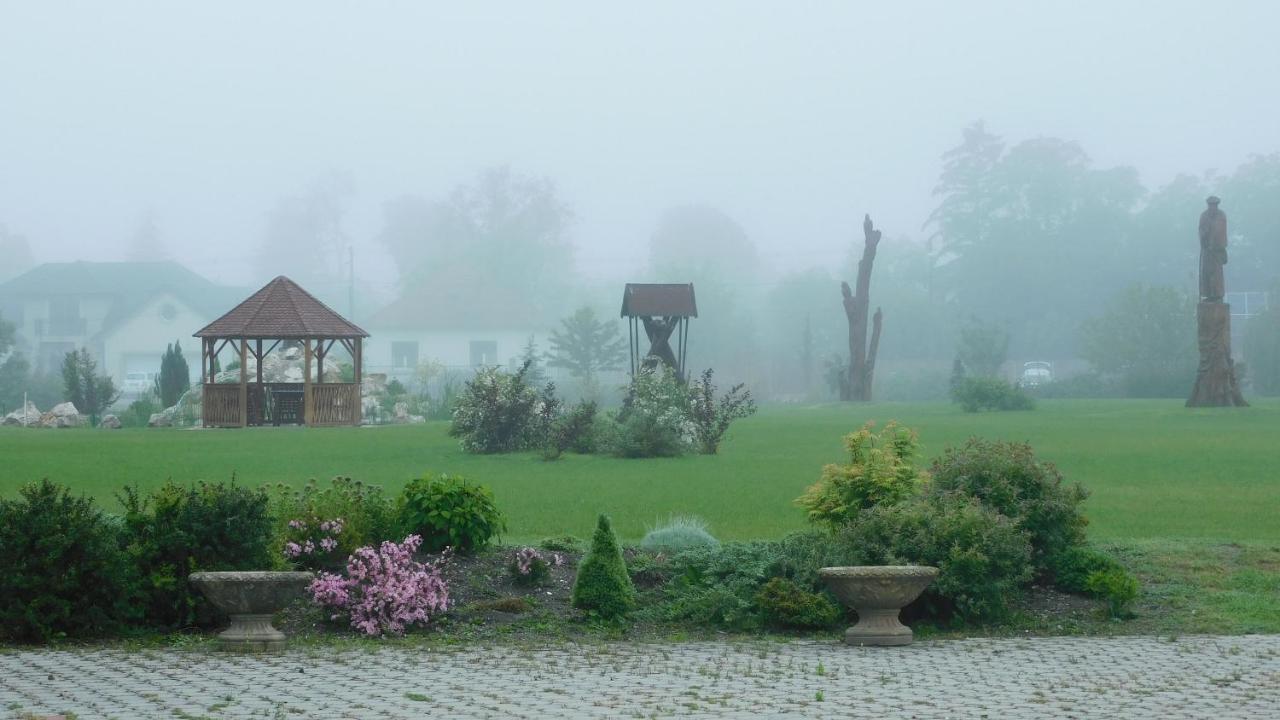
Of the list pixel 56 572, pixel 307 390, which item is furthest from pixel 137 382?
pixel 56 572

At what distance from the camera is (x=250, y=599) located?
9.12 m

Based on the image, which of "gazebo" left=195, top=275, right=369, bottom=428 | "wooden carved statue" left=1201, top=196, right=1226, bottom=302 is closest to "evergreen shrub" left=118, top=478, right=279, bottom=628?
"gazebo" left=195, top=275, right=369, bottom=428

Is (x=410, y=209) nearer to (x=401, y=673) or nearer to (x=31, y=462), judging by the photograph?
(x=31, y=462)

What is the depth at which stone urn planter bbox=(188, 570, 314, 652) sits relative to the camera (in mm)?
9055

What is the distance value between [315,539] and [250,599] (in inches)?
58.7

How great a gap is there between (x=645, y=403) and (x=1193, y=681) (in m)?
20.4

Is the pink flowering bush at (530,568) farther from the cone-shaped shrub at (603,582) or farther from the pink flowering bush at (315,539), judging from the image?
the pink flowering bush at (315,539)

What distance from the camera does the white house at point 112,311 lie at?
85812 millimetres

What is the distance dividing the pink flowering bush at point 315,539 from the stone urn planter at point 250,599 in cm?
121

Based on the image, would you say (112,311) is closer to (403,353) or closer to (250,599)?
(403,353)

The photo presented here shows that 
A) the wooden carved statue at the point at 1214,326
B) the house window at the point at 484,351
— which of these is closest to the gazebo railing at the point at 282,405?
the wooden carved statue at the point at 1214,326

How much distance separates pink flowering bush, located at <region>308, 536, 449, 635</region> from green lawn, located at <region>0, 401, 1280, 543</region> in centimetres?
356

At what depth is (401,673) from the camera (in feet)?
26.6

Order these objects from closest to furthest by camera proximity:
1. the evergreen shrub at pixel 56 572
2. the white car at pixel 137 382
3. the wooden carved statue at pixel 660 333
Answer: the evergreen shrub at pixel 56 572 → the wooden carved statue at pixel 660 333 → the white car at pixel 137 382
